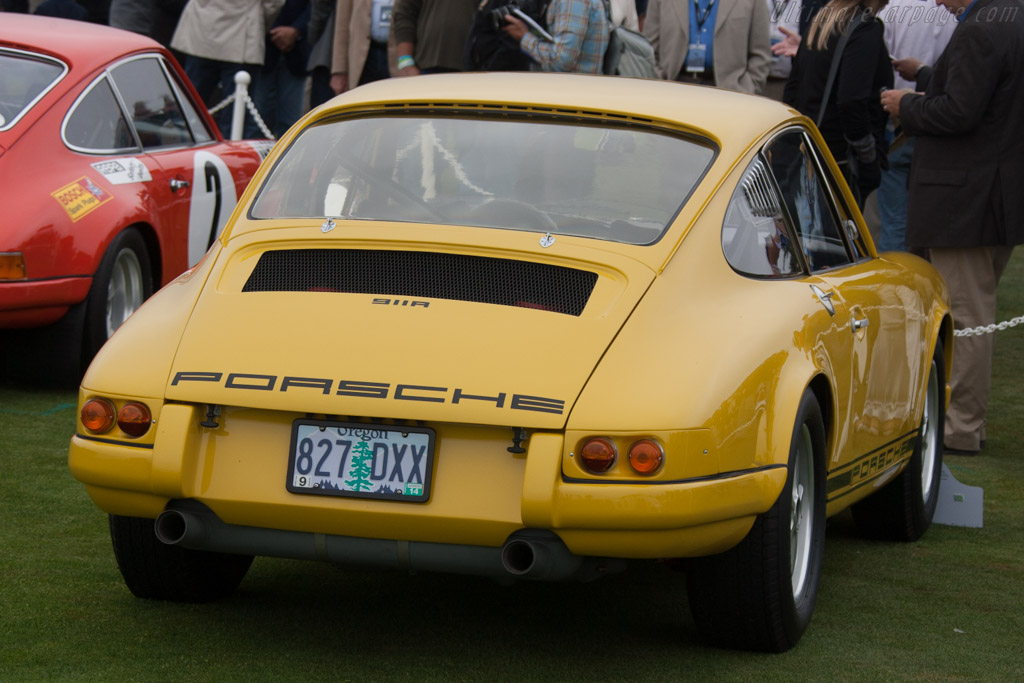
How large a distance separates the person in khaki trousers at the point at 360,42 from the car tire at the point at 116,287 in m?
3.94

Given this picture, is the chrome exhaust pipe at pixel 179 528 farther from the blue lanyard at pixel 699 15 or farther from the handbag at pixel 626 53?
the blue lanyard at pixel 699 15

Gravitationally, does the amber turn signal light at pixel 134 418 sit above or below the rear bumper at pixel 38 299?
above

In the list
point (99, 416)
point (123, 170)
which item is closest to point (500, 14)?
point (123, 170)

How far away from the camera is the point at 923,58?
10117 millimetres

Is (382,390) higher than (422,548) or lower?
higher

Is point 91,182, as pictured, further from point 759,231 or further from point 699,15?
point 699,15

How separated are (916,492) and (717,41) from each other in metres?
5.09

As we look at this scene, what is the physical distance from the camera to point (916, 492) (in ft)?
18.4

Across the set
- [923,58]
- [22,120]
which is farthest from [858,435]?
[923,58]

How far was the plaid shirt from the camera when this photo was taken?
334 inches

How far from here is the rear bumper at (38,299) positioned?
21.9 feet

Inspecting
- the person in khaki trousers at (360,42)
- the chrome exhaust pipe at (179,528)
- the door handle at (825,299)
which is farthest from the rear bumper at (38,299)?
the person in khaki trousers at (360,42)

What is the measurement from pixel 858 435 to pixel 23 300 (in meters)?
3.84

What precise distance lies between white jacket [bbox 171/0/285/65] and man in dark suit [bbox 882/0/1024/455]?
19.4ft
